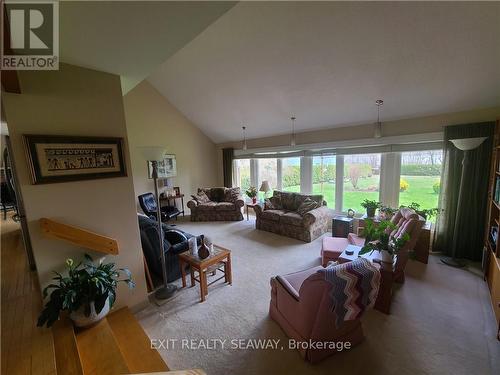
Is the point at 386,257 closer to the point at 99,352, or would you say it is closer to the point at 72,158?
the point at 99,352

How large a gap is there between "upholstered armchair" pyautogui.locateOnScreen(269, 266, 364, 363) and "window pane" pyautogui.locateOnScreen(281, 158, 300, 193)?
374 centimetres

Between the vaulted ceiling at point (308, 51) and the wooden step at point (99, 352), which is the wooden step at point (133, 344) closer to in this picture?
the wooden step at point (99, 352)

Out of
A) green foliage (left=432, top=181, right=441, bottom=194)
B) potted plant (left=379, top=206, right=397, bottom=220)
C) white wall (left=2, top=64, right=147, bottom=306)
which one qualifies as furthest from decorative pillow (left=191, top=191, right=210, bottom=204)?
green foliage (left=432, top=181, right=441, bottom=194)

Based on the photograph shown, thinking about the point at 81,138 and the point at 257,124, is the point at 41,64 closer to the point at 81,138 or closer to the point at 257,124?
the point at 81,138

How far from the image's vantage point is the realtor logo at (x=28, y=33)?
43.6 inches

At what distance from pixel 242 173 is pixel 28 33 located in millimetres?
5810

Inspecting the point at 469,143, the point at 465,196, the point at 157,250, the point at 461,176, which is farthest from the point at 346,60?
the point at 157,250

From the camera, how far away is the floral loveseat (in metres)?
4.11

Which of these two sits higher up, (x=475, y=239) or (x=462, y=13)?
(x=462, y=13)

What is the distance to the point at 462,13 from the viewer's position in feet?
6.10

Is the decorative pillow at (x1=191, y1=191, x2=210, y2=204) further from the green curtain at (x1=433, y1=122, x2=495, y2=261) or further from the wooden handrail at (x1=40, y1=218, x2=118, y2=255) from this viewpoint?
the green curtain at (x1=433, y1=122, x2=495, y2=261)

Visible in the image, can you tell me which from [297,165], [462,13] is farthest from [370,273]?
[297,165]

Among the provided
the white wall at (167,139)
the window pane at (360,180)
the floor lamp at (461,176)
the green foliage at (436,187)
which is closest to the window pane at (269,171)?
the white wall at (167,139)

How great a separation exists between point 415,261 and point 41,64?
4.96 metres
